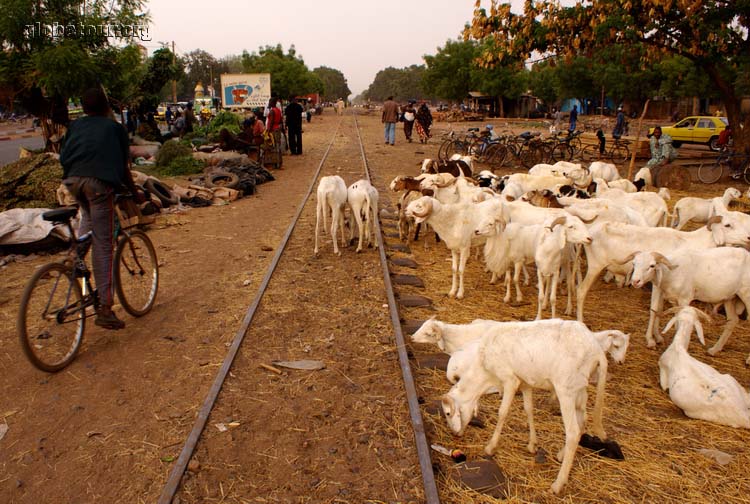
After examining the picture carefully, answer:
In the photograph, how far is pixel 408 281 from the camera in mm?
7574

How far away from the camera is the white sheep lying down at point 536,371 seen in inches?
140

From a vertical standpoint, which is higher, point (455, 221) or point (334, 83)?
point (334, 83)

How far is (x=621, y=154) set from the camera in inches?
839

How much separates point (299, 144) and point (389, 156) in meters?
3.81

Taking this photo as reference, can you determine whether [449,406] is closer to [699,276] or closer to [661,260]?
[661,260]

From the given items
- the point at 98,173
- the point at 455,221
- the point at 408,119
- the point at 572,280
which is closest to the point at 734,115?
the point at 572,280

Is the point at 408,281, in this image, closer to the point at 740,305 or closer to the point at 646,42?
the point at 740,305

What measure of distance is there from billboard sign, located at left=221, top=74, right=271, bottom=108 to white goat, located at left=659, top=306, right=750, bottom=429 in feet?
87.9

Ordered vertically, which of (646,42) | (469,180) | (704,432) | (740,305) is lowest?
(704,432)

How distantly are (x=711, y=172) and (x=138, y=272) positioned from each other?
53.6 ft

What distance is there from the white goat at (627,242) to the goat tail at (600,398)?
234 cm

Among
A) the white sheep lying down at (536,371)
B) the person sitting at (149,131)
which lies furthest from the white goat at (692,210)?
the person sitting at (149,131)

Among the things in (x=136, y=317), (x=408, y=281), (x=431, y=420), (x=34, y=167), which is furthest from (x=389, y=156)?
(x=431, y=420)

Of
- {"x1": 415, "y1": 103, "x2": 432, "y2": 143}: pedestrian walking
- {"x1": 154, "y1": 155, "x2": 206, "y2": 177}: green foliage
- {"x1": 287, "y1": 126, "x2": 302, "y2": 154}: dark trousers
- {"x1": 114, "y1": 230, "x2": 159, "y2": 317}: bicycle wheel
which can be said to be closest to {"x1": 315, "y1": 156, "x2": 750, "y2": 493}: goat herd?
{"x1": 114, "y1": 230, "x2": 159, "y2": 317}: bicycle wheel
